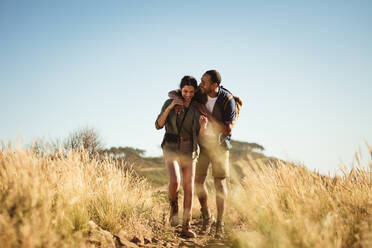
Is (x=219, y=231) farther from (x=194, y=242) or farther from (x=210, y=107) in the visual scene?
(x=210, y=107)

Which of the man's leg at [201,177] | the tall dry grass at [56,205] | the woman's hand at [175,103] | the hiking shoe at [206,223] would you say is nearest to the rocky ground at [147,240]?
the tall dry grass at [56,205]

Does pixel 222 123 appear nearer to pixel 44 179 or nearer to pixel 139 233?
pixel 139 233

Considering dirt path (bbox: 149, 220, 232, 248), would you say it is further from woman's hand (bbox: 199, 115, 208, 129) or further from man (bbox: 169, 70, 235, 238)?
woman's hand (bbox: 199, 115, 208, 129)

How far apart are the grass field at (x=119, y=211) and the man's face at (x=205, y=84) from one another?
1.44m

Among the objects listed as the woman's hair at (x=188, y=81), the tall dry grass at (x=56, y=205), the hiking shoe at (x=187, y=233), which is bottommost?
the hiking shoe at (x=187, y=233)

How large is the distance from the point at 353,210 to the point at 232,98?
2097mm

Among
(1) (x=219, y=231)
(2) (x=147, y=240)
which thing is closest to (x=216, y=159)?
(1) (x=219, y=231)

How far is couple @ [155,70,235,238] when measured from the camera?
12.2 ft

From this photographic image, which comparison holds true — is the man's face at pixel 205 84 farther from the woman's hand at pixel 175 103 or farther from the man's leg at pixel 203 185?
the man's leg at pixel 203 185

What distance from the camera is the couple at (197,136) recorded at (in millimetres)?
3709

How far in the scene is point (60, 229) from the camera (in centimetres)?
235

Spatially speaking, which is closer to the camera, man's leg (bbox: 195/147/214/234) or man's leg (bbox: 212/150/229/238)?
man's leg (bbox: 212/150/229/238)

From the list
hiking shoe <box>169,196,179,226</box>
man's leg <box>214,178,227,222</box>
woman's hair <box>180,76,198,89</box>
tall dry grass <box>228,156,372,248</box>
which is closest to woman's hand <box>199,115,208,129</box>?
woman's hair <box>180,76,198,89</box>

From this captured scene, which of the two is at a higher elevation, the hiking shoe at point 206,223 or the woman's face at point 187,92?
the woman's face at point 187,92
